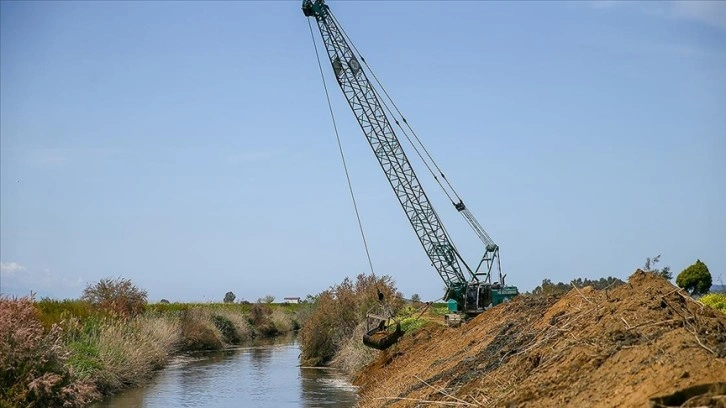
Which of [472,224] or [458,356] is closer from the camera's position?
[458,356]

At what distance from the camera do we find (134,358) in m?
31.2

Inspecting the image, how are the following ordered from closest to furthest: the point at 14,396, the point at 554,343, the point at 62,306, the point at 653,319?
the point at 653,319 < the point at 554,343 < the point at 14,396 < the point at 62,306

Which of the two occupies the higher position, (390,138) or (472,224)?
(390,138)

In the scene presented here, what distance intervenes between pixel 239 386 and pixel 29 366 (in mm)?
11938

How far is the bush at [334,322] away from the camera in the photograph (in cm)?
3922

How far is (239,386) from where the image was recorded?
30.7 meters

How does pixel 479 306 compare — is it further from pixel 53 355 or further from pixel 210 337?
pixel 53 355

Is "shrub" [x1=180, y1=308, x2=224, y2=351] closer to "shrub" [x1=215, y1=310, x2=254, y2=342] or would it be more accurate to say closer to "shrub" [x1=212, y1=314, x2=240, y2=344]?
"shrub" [x1=212, y1=314, x2=240, y2=344]

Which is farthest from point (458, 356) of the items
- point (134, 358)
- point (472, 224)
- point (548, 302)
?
point (472, 224)

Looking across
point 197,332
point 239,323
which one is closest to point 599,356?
point 197,332

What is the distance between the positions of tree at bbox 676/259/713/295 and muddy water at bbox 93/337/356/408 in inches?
691

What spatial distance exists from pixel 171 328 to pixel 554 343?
33.9 metres

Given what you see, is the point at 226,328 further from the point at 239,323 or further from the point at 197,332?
the point at 197,332

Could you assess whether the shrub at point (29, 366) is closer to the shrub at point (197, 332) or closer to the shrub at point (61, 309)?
the shrub at point (61, 309)
